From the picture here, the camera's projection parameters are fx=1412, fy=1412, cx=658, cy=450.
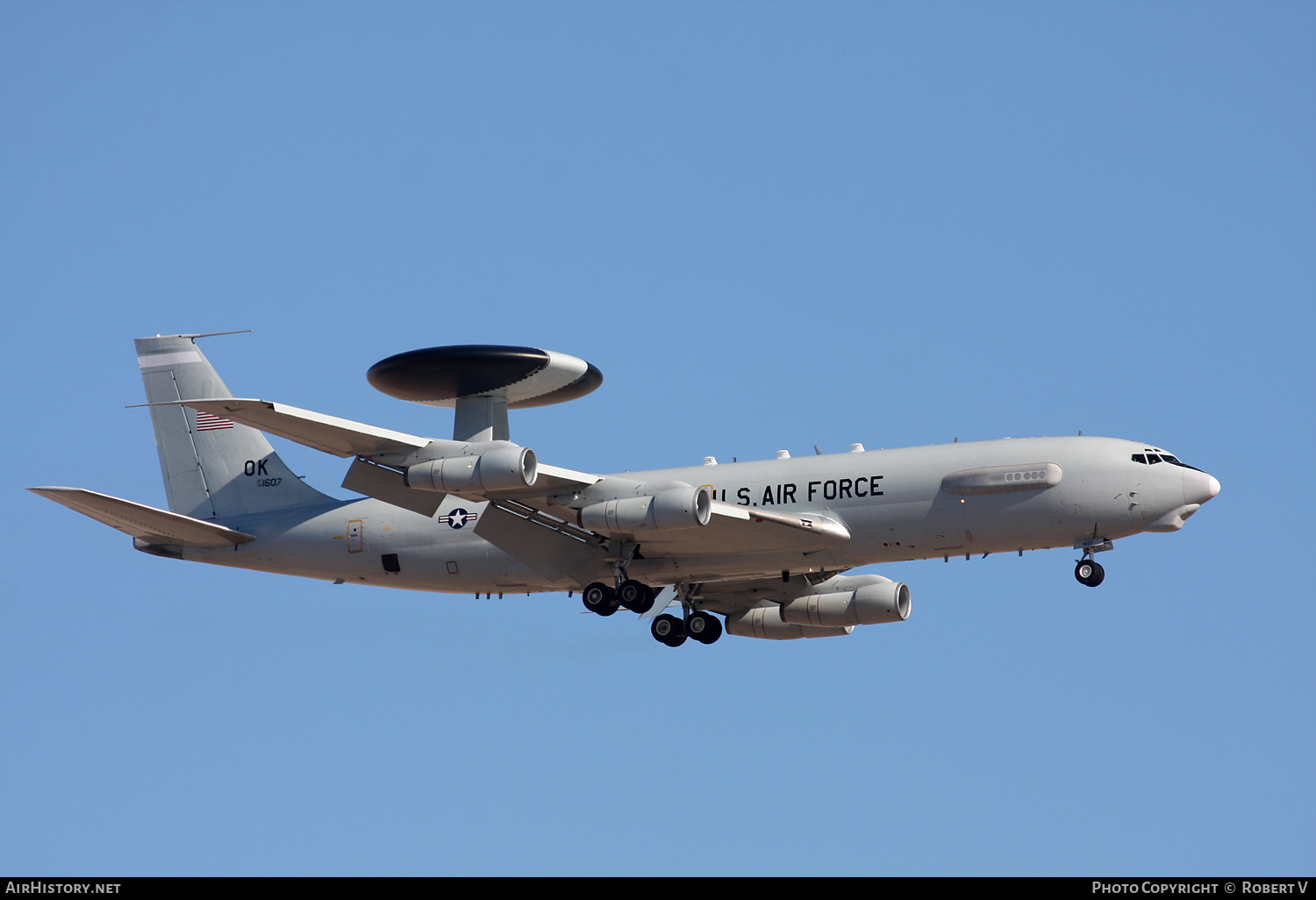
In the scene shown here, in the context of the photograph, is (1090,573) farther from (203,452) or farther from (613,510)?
(203,452)

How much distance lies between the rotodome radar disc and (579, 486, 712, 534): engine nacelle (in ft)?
11.7

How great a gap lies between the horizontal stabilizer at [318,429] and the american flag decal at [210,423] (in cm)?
1114

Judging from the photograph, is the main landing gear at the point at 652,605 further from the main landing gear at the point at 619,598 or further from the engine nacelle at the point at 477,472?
the engine nacelle at the point at 477,472

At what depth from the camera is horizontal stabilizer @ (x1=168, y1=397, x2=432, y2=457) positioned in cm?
3319

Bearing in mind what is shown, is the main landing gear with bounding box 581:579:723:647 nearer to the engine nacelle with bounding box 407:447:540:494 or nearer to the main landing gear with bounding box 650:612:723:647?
the main landing gear with bounding box 650:612:723:647

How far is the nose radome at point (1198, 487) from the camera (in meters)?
36.5

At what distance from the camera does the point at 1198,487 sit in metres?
36.6

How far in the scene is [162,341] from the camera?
46.9 metres

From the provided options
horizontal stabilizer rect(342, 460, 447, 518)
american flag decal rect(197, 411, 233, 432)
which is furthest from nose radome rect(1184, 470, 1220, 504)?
american flag decal rect(197, 411, 233, 432)

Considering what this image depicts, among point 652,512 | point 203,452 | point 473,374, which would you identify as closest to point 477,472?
point 473,374

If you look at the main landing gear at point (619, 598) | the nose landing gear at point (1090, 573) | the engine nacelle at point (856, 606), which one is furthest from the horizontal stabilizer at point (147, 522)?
the nose landing gear at point (1090, 573)
